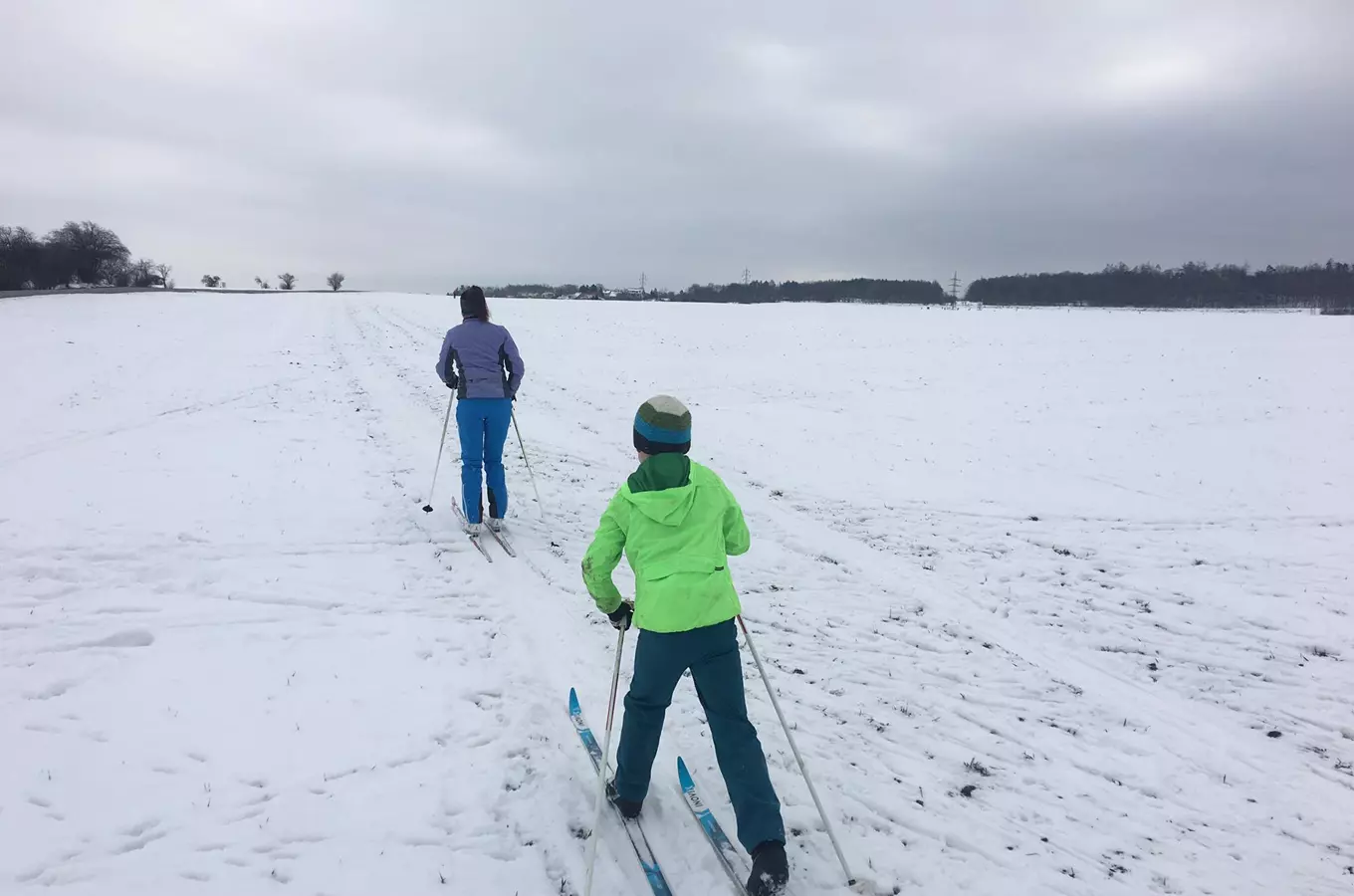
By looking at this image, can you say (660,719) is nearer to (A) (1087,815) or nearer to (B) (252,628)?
(A) (1087,815)

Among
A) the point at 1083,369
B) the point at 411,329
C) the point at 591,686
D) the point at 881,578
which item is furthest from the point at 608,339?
the point at 591,686

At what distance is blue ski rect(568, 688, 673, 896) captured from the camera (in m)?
3.68

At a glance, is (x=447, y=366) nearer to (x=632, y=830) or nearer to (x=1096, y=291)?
(x=632, y=830)

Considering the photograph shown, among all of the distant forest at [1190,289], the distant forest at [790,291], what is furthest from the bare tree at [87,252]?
the distant forest at [1190,289]

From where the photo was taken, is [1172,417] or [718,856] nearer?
[718,856]

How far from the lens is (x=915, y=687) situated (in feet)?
19.0

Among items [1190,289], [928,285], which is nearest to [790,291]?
[928,285]

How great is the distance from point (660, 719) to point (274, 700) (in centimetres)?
342

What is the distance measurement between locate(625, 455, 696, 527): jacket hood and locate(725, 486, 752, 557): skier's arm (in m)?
0.32

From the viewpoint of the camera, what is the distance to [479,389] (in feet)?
26.9

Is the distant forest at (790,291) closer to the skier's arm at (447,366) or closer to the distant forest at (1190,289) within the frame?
the distant forest at (1190,289)

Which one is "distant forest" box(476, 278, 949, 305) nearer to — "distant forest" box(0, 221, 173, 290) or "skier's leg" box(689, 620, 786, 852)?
"distant forest" box(0, 221, 173, 290)

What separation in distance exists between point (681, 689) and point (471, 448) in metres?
4.32

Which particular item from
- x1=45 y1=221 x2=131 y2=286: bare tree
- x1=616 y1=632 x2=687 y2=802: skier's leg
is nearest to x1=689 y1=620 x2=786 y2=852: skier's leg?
x1=616 y1=632 x2=687 y2=802: skier's leg
